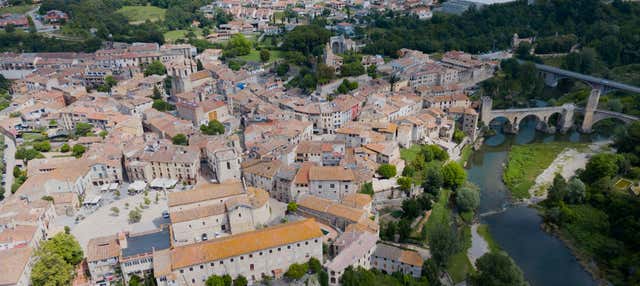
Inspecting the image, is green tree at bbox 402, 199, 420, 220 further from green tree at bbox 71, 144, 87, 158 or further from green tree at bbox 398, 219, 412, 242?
green tree at bbox 71, 144, 87, 158

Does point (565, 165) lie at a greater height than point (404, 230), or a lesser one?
lesser

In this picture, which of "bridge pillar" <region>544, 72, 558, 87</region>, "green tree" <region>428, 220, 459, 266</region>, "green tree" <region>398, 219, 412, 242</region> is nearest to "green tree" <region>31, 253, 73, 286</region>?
"green tree" <region>398, 219, 412, 242</region>

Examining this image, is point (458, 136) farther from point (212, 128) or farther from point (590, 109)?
point (212, 128)

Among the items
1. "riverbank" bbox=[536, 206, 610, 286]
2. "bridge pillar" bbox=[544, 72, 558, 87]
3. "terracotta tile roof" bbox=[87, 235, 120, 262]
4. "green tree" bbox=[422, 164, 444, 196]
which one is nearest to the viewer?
"terracotta tile roof" bbox=[87, 235, 120, 262]

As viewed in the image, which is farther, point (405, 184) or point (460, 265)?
point (405, 184)

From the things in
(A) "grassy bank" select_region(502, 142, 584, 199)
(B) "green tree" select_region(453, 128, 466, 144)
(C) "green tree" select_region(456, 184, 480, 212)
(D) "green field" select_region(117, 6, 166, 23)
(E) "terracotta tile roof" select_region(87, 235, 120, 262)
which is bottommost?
(A) "grassy bank" select_region(502, 142, 584, 199)

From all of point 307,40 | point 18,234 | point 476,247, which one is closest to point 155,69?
point 307,40
